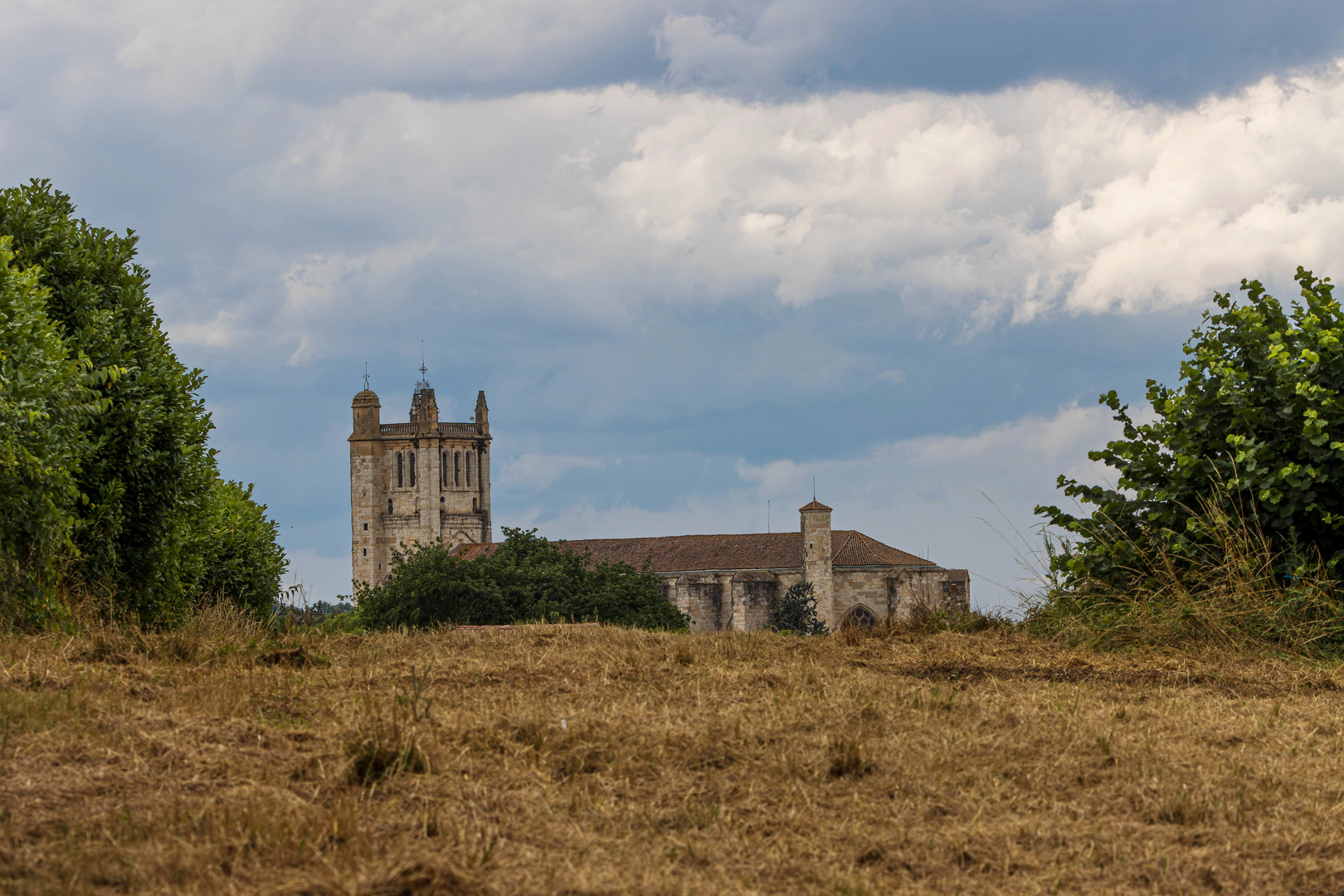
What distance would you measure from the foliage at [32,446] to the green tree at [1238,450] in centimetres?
839

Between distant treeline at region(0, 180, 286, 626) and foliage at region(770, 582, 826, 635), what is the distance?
2182 inches

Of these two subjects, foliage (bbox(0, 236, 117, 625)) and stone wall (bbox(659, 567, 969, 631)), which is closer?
foliage (bbox(0, 236, 117, 625))

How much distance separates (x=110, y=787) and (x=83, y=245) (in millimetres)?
9183

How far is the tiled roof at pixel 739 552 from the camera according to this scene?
228 feet

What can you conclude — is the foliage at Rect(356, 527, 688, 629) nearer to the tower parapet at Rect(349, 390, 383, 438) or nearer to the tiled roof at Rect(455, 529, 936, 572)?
the tiled roof at Rect(455, 529, 936, 572)

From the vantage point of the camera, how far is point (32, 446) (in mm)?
8164

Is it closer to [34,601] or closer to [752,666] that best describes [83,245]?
[34,601]

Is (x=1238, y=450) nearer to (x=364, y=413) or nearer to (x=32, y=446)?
(x=32, y=446)

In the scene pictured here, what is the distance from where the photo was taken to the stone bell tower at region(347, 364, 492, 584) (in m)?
88.9

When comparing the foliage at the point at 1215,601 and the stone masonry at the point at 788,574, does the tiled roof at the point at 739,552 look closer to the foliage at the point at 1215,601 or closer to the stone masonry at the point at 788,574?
the stone masonry at the point at 788,574

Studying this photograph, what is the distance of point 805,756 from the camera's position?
4.51 m

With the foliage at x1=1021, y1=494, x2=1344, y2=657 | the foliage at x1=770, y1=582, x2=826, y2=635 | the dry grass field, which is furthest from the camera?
the foliage at x1=770, y1=582, x2=826, y2=635

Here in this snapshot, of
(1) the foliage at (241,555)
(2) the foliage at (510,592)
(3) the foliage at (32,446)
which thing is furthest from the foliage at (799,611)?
(3) the foliage at (32,446)

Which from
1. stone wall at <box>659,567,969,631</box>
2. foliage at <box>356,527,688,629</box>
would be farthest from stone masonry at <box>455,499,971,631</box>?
foliage at <box>356,527,688,629</box>
